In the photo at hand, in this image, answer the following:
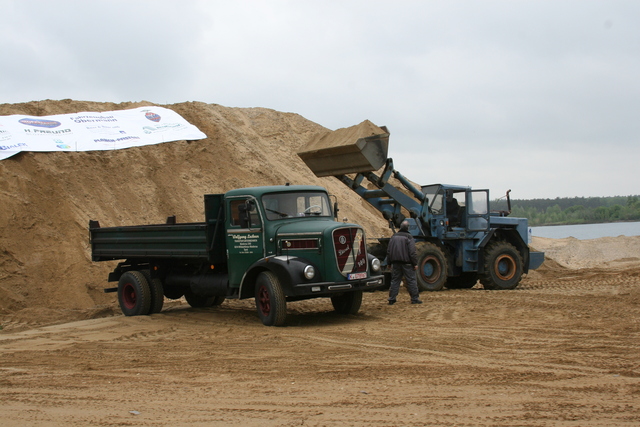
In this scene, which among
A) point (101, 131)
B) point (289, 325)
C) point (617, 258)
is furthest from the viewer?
point (617, 258)

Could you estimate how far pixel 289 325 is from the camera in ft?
35.4

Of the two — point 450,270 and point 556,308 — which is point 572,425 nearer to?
point 556,308

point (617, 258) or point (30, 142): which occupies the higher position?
point (30, 142)

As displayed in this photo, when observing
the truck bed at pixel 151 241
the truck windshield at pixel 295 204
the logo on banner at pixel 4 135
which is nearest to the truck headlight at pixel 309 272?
the truck windshield at pixel 295 204

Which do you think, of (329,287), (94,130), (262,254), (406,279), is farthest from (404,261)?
(94,130)

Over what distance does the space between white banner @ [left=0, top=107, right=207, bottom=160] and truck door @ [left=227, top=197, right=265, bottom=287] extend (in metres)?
11.7

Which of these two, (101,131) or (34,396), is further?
(101,131)

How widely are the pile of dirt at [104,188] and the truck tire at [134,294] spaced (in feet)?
6.69

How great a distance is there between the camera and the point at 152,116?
84.7ft

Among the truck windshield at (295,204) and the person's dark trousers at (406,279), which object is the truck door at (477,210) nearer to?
the person's dark trousers at (406,279)

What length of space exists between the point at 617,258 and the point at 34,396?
86.4ft

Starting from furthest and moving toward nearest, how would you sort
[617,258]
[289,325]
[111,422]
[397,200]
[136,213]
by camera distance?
1. [617,258]
2. [136,213]
3. [397,200]
4. [289,325]
5. [111,422]

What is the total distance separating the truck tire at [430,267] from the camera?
50.5ft

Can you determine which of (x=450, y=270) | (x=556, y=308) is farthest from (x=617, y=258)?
(x=556, y=308)
